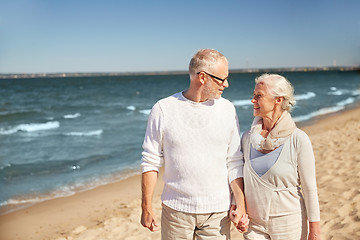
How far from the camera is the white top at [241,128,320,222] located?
224cm

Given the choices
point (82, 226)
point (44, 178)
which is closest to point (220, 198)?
point (82, 226)

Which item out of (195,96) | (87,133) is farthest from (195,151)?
(87,133)

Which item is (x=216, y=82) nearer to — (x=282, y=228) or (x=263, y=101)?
(x=263, y=101)

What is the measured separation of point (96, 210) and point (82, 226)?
0.85 metres

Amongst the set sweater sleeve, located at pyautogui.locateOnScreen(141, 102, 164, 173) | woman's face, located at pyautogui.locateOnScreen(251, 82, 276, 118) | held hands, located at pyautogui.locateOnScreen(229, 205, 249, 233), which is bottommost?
held hands, located at pyautogui.locateOnScreen(229, 205, 249, 233)

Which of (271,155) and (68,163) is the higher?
(271,155)

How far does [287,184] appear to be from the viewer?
2283mm

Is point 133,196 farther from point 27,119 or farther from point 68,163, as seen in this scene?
point 27,119

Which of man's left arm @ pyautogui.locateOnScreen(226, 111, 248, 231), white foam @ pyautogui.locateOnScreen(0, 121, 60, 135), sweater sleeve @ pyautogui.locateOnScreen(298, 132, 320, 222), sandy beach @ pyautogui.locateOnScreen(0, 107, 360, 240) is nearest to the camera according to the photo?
sweater sleeve @ pyautogui.locateOnScreen(298, 132, 320, 222)

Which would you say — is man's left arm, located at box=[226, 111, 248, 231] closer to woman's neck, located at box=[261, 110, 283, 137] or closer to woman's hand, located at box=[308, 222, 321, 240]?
woman's neck, located at box=[261, 110, 283, 137]

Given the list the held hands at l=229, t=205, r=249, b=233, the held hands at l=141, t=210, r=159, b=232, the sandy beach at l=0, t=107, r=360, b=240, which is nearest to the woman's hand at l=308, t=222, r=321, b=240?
the held hands at l=229, t=205, r=249, b=233

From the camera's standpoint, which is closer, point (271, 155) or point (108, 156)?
point (271, 155)

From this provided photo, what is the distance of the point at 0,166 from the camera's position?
1024 cm

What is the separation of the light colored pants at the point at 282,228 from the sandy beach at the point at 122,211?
5.33 ft
